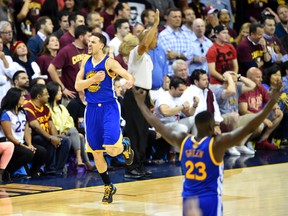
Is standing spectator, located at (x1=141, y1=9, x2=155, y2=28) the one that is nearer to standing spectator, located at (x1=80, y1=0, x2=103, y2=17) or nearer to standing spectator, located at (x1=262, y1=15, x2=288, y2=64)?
standing spectator, located at (x1=80, y1=0, x2=103, y2=17)

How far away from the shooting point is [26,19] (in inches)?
620

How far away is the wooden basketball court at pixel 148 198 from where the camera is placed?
9.65 m

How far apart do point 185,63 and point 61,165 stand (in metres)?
3.22

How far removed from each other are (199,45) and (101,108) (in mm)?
6086

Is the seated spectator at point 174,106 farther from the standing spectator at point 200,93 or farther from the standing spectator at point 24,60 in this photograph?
the standing spectator at point 24,60

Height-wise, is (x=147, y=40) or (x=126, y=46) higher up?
(x=147, y=40)

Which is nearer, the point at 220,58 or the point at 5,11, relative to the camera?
the point at 5,11

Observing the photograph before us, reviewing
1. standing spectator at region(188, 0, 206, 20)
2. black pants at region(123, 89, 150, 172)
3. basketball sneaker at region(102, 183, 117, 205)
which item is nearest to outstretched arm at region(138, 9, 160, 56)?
black pants at region(123, 89, 150, 172)

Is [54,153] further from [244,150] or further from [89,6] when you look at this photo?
[89,6]

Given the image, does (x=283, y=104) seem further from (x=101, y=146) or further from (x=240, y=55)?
(x=101, y=146)

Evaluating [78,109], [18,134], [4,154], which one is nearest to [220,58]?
[78,109]

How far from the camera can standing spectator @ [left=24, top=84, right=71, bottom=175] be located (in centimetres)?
1294

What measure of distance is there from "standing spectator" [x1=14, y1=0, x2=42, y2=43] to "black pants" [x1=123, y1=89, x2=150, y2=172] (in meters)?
3.99

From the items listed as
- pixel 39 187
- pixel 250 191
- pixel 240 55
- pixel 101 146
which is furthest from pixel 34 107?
pixel 240 55
